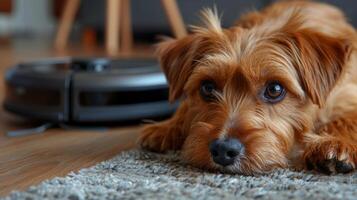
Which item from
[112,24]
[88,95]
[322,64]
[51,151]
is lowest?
[51,151]

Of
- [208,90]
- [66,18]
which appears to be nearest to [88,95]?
[208,90]

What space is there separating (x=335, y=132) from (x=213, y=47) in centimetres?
42

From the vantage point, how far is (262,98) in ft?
4.91

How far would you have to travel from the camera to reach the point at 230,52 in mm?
1552

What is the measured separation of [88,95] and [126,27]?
366cm

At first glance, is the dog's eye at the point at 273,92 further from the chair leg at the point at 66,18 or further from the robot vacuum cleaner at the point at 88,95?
the chair leg at the point at 66,18

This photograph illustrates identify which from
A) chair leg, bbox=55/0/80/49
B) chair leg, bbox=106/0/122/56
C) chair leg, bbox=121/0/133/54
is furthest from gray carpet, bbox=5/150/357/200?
chair leg, bbox=55/0/80/49

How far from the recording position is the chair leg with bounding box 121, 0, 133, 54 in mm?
5511

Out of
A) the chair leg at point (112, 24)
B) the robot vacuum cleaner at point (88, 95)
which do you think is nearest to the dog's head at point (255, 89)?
the robot vacuum cleaner at point (88, 95)

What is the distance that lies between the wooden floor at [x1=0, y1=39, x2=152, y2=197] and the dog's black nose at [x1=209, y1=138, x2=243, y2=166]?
1.27 ft

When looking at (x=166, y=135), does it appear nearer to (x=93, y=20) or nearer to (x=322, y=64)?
(x=322, y=64)

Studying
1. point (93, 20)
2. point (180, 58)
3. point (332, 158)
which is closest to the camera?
point (332, 158)

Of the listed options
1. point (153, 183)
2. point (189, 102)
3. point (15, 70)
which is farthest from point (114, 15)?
point (153, 183)

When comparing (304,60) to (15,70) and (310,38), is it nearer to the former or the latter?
(310,38)
